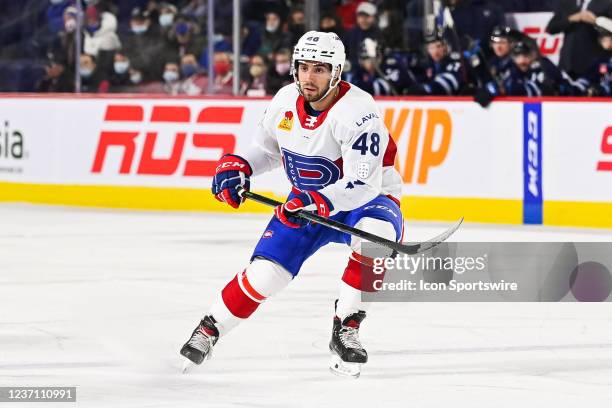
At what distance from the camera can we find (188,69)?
11648mm

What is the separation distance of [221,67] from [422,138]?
2002 millimetres

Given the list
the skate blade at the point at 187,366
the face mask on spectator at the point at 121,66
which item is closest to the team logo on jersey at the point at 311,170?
the skate blade at the point at 187,366

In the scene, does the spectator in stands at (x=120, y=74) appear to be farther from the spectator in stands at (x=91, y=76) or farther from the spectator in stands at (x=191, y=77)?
the spectator in stands at (x=191, y=77)

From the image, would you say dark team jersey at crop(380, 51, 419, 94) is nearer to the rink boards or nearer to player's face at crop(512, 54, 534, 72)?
the rink boards

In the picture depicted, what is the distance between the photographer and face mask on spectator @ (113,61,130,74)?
1189 centimetres

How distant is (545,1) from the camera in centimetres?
1079

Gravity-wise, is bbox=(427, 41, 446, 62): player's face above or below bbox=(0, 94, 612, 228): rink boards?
above

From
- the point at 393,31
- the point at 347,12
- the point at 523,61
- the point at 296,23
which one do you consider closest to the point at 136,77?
the point at 296,23

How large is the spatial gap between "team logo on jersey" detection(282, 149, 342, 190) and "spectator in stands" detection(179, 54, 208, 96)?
21.2 ft

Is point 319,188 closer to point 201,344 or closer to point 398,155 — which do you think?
point 201,344

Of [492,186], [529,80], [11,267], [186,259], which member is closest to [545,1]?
[529,80]

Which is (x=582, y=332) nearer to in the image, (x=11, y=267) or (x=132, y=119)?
(x=11, y=267)

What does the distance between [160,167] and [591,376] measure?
6.67 meters

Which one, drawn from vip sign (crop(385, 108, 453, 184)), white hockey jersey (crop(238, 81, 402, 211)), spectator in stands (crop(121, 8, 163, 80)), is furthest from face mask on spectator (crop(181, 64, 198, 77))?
white hockey jersey (crop(238, 81, 402, 211))
